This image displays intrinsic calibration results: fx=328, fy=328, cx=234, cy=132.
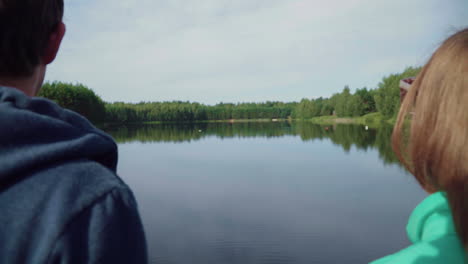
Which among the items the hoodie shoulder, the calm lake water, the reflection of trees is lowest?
the calm lake water

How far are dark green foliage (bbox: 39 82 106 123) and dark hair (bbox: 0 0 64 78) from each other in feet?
148

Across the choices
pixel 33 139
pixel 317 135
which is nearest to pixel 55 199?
pixel 33 139

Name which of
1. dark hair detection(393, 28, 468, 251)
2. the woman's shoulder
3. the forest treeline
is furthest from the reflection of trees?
the woman's shoulder

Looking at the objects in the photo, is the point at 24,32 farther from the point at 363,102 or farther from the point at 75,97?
the point at 363,102

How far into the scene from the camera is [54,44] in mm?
840

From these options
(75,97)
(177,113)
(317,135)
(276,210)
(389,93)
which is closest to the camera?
(276,210)

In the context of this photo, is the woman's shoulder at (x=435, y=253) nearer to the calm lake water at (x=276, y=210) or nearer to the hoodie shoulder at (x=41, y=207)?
the hoodie shoulder at (x=41, y=207)

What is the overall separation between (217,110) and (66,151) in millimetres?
105307

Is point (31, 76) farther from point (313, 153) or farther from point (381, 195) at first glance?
point (313, 153)

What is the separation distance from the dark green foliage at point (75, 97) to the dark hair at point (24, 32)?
45.2 metres

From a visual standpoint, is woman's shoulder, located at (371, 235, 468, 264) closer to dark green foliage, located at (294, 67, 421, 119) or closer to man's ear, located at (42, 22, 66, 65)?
man's ear, located at (42, 22, 66, 65)

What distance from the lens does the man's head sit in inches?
28.2

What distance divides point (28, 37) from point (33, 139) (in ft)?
0.81

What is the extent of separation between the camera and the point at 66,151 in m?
0.67
